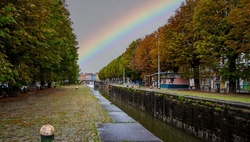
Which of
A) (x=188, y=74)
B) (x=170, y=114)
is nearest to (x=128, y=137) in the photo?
(x=170, y=114)

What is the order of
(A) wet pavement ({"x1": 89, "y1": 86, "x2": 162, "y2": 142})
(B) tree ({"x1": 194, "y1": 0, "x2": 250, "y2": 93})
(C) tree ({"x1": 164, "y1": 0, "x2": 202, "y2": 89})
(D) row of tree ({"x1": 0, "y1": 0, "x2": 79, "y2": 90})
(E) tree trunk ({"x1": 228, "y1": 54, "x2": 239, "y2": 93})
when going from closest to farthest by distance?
(A) wet pavement ({"x1": 89, "y1": 86, "x2": 162, "y2": 142}) < (D) row of tree ({"x1": 0, "y1": 0, "x2": 79, "y2": 90}) < (B) tree ({"x1": 194, "y1": 0, "x2": 250, "y2": 93}) < (E) tree trunk ({"x1": 228, "y1": 54, "x2": 239, "y2": 93}) < (C) tree ({"x1": 164, "y1": 0, "x2": 202, "y2": 89})

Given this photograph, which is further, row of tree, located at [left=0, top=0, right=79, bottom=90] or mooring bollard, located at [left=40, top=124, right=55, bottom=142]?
row of tree, located at [left=0, top=0, right=79, bottom=90]

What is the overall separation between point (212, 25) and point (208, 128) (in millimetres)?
19911

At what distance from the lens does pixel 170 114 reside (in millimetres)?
18266

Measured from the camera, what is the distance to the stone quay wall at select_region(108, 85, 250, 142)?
33.3 ft

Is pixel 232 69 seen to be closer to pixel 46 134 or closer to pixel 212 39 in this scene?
pixel 212 39

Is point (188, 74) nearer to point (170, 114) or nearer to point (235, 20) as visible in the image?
point (235, 20)

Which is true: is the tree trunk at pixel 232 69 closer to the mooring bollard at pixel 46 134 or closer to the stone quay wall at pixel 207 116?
the stone quay wall at pixel 207 116

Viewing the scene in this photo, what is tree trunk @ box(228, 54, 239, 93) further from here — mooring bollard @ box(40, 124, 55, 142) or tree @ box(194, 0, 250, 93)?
mooring bollard @ box(40, 124, 55, 142)

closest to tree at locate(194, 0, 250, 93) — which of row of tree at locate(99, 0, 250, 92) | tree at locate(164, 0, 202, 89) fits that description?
row of tree at locate(99, 0, 250, 92)

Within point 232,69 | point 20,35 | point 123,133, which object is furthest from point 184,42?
point 123,133

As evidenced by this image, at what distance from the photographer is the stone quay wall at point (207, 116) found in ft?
33.3

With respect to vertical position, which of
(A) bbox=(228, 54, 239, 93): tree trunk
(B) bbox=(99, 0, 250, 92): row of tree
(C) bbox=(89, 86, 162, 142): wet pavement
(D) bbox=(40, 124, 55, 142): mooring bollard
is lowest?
(C) bbox=(89, 86, 162, 142): wet pavement

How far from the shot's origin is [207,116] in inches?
503
